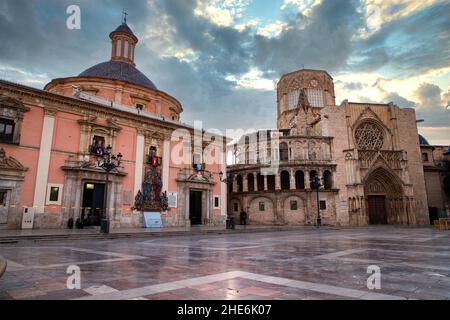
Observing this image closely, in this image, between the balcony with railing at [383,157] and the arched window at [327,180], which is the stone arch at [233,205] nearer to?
the arched window at [327,180]

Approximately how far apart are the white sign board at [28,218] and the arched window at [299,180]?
96.3 ft

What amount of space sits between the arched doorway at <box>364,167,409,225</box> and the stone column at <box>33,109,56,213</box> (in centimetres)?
3500

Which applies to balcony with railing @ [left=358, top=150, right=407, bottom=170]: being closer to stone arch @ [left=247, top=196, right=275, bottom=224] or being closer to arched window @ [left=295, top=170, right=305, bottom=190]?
arched window @ [left=295, top=170, right=305, bottom=190]

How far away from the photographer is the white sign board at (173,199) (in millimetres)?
24994

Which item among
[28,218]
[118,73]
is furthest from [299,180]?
[28,218]

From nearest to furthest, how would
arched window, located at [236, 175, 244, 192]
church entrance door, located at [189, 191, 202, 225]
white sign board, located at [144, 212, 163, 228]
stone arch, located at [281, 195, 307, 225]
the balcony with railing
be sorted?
1. white sign board, located at [144, 212, 163, 228]
2. church entrance door, located at [189, 191, 202, 225]
3. stone arch, located at [281, 195, 307, 225]
4. the balcony with railing
5. arched window, located at [236, 175, 244, 192]

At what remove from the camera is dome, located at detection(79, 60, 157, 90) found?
91.4ft

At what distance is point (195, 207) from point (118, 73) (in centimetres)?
1587

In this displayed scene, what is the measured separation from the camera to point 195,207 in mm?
28250

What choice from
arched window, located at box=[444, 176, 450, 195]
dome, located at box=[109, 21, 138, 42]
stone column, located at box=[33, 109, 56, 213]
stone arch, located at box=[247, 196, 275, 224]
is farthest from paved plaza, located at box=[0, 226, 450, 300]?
arched window, located at box=[444, 176, 450, 195]

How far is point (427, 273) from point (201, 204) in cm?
2337

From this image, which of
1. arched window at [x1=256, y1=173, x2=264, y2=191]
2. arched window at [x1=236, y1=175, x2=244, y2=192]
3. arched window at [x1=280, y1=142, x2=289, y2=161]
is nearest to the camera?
arched window at [x1=280, y1=142, x2=289, y2=161]
